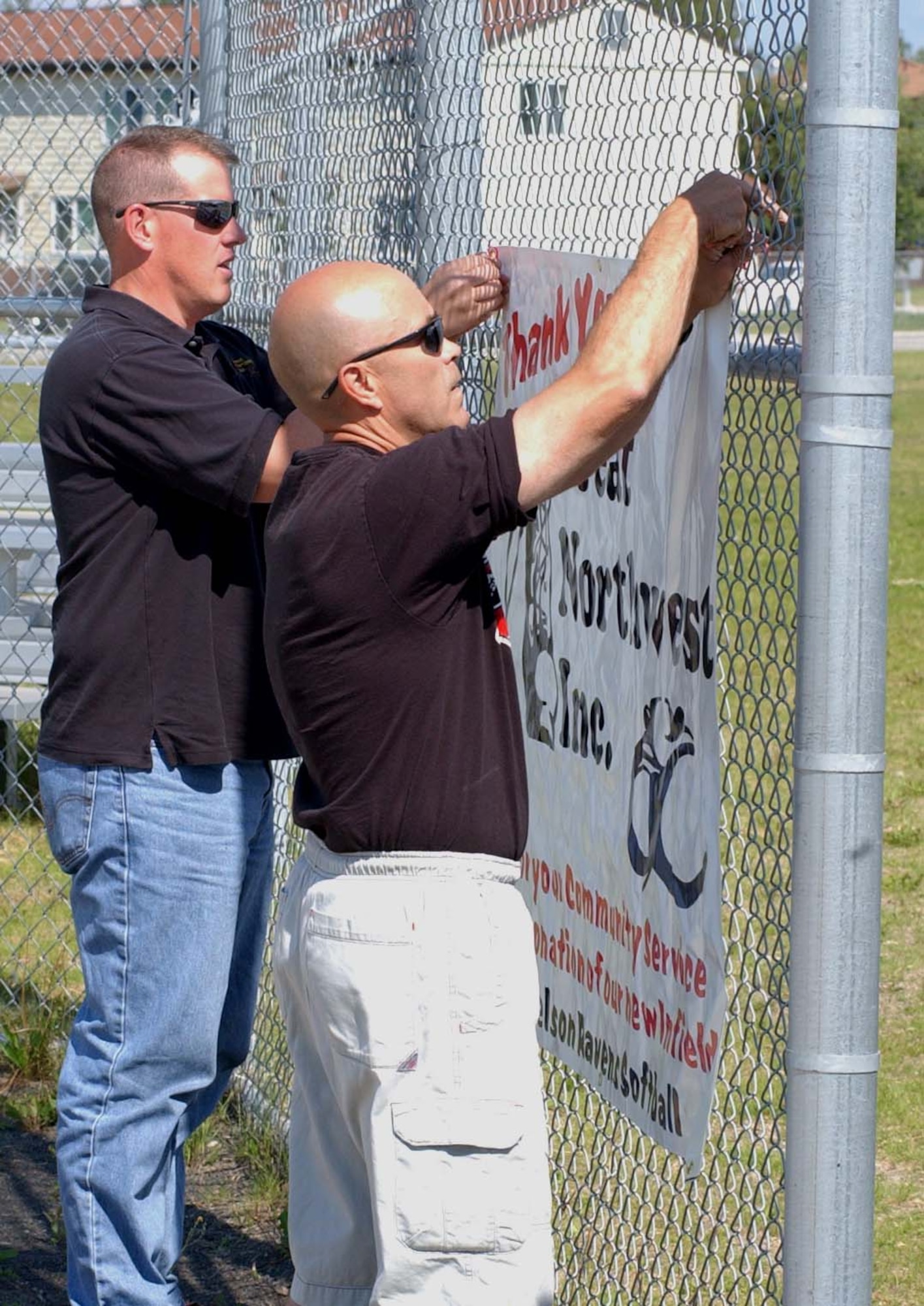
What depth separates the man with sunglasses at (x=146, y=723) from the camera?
3020 mm

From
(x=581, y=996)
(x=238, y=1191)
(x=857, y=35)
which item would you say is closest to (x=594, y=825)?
(x=581, y=996)

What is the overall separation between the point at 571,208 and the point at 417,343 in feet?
2.65

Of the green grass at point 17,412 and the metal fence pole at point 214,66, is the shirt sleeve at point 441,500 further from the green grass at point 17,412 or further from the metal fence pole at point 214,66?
the green grass at point 17,412

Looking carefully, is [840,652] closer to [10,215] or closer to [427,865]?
[427,865]

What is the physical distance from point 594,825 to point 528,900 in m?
0.42

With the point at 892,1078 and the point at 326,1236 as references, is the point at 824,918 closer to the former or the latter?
the point at 326,1236

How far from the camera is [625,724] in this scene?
2570 mm

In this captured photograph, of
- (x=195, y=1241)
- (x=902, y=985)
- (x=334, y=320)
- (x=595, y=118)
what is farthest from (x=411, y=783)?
(x=902, y=985)

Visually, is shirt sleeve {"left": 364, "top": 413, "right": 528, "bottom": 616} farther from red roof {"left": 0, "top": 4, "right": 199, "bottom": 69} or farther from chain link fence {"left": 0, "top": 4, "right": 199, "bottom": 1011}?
red roof {"left": 0, "top": 4, "right": 199, "bottom": 69}

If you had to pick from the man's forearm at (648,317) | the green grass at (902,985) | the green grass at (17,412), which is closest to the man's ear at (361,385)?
the man's forearm at (648,317)

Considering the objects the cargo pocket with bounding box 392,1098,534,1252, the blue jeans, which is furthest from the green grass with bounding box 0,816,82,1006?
the cargo pocket with bounding box 392,1098,534,1252

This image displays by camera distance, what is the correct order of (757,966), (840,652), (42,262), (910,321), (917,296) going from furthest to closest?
1. (917,296)
2. (910,321)
3. (42,262)
4. (757,966)
5. (840,652)

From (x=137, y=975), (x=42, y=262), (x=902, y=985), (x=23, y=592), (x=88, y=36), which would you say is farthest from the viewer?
(x=23, y=592)

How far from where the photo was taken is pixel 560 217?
320 cm
